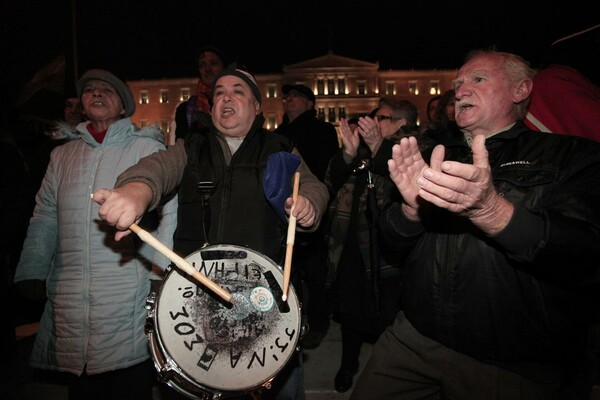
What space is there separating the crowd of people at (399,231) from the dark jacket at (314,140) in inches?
64.6

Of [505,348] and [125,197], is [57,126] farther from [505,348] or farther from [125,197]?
[505,348]

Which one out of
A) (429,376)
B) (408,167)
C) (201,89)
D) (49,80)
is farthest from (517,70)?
(49,80)

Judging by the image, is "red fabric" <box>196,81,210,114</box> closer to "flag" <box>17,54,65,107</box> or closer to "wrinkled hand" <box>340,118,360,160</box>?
"wrinkled hand" <box>340,118,360,160</box>

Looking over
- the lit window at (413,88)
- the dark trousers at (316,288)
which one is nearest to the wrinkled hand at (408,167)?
the dark trousers at (316,288)

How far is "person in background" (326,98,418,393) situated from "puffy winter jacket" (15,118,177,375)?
1.85 metres

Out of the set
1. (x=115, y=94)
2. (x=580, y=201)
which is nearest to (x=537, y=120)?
(x=580, y=201)

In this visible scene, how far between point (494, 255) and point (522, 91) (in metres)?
1.14

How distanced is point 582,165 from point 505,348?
106 cm

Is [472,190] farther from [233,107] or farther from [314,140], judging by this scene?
[314,140]

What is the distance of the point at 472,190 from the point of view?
1546 millimetres

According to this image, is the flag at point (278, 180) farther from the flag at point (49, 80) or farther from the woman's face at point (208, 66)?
the flag at point (49, 80)

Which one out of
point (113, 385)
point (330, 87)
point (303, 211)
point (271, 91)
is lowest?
point (113, 385)

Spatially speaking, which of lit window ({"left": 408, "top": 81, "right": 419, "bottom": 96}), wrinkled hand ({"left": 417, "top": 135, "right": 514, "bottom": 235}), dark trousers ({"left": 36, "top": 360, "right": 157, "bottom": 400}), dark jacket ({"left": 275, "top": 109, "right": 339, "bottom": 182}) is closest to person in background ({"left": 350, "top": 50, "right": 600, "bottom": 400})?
wrinkled hand ({"left": 417, "top": 135, "right": 514, "bottom": 235})

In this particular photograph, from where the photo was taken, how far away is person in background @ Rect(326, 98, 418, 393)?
3.68 meters
